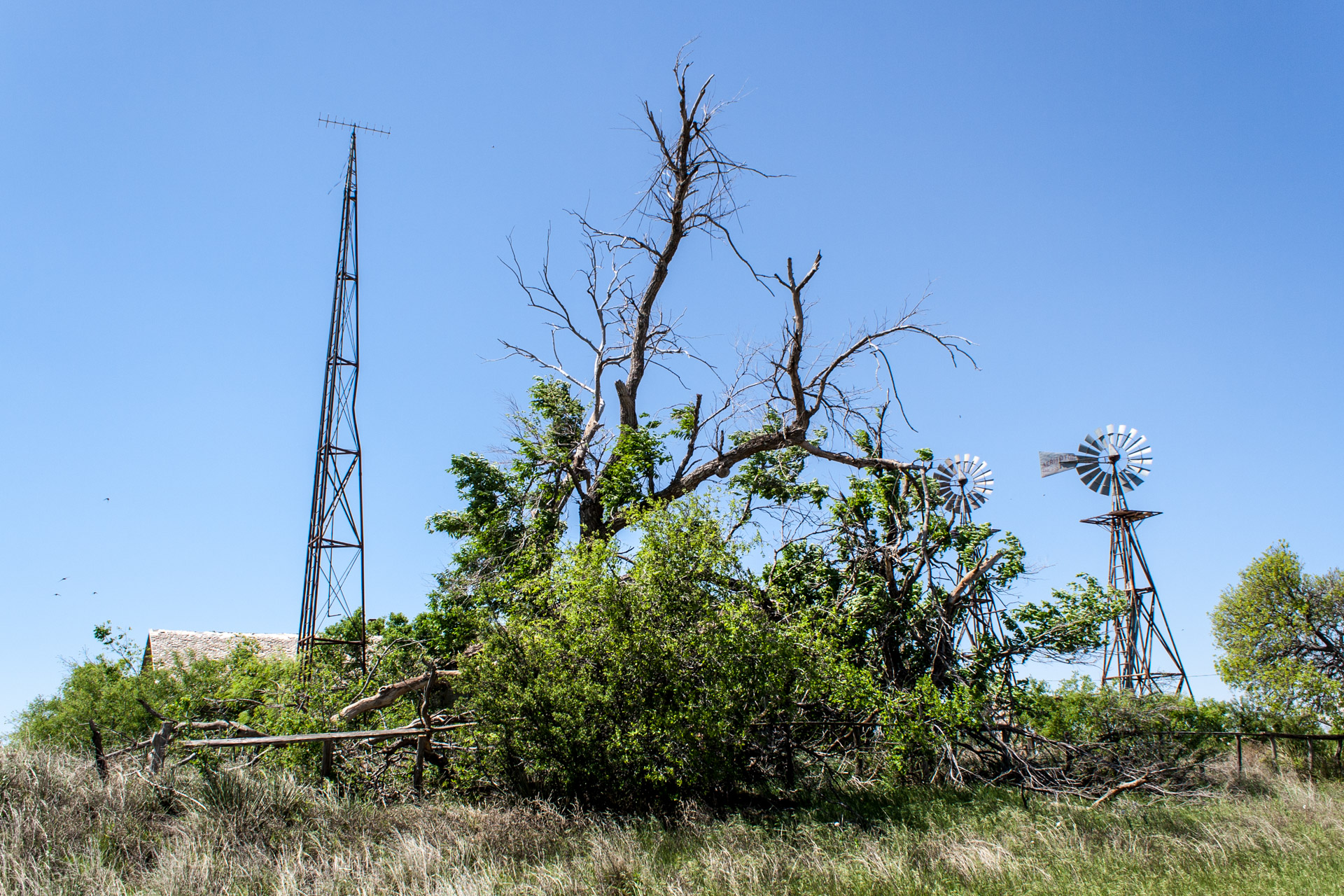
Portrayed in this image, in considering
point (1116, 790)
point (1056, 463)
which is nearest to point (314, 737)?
point (1116, 790)

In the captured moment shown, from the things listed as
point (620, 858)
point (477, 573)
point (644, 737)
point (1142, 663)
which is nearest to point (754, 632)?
point (644, 737)

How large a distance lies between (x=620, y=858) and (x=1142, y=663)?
66.2 feet

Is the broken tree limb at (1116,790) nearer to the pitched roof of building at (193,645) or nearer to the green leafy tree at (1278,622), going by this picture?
the green leafy tree at (1278,622)

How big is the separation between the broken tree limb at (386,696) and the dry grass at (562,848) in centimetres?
204

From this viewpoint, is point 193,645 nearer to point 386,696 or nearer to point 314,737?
point 386,696

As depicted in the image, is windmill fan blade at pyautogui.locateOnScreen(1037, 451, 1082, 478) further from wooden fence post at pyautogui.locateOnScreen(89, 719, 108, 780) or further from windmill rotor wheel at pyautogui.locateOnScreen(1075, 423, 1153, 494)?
wooden fence post at pyautogui.locateOnScreen(89, 719, 108, 780)

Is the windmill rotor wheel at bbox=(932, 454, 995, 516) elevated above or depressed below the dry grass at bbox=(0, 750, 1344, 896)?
above

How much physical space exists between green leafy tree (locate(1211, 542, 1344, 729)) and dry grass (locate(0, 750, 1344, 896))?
688 inches

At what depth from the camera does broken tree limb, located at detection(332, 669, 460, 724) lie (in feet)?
38.4

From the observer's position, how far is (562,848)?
28.7ft

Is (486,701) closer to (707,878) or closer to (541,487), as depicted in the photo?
(707,878)

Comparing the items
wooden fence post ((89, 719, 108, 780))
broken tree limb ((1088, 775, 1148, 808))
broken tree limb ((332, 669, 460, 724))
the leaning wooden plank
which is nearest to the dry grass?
wooden fence post ((89, 719, 108, 780))

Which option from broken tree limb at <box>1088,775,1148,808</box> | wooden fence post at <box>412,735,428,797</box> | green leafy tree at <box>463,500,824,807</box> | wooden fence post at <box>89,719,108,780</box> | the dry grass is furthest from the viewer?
broken tree limb at <box>1088,775,1148,808</box>

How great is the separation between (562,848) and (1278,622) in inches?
1028
